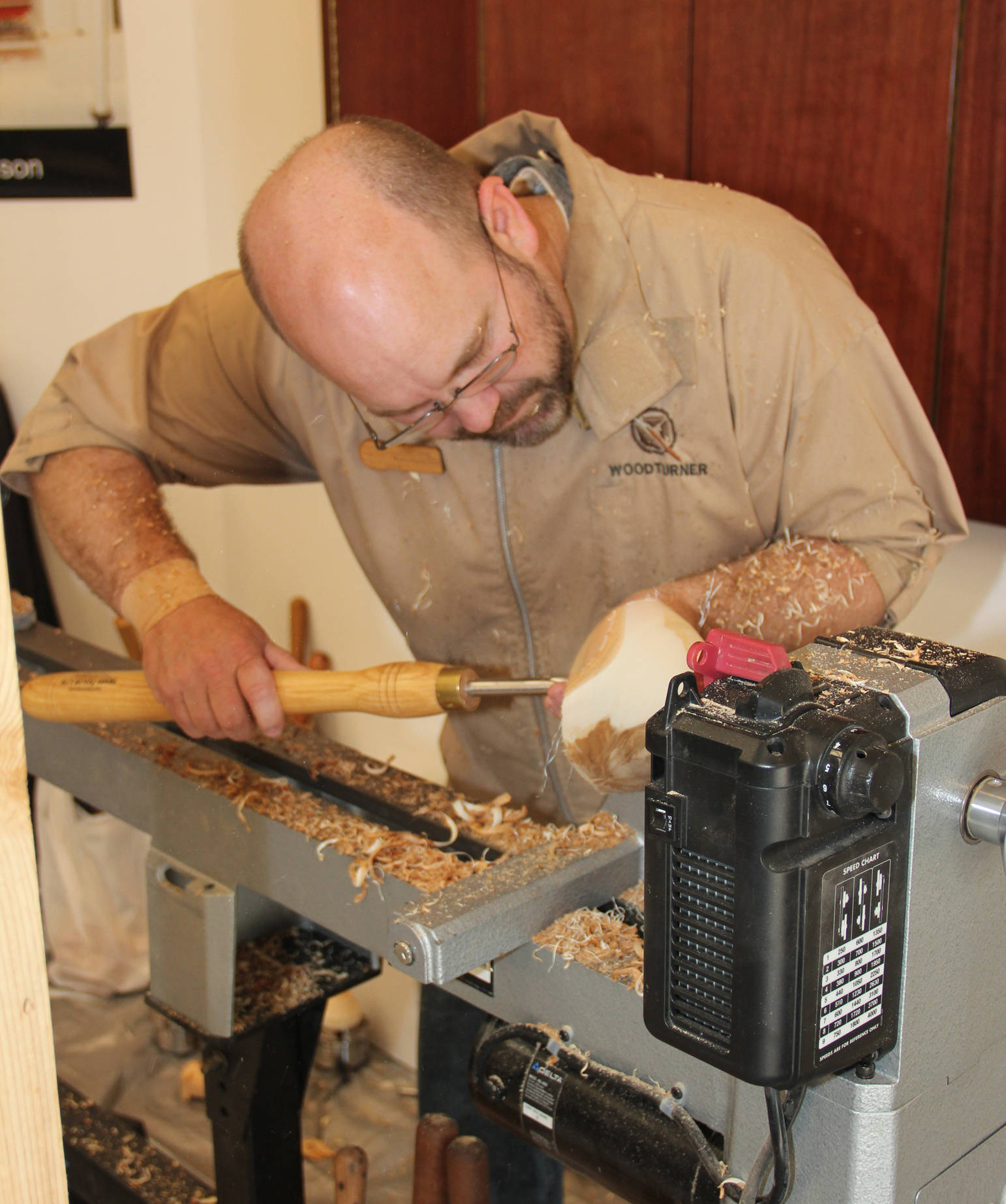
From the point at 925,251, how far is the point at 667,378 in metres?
0.42

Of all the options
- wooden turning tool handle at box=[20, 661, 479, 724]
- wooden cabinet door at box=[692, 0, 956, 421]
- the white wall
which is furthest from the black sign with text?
wooden cabinet door at box=[692, 0, 956, 421]

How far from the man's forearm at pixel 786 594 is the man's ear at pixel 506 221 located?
0.38 m

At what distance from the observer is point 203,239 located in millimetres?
1517

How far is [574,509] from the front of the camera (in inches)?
53.9

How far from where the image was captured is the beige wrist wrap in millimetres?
1271

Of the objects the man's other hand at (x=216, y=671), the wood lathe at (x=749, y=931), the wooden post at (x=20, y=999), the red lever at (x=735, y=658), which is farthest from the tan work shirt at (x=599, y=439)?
the wooden post at (x=20, y=999)

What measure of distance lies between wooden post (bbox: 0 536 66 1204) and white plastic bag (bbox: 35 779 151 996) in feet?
5.61

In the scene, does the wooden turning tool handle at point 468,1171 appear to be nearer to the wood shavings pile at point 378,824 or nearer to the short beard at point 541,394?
the wood shavings pile at point 378,824

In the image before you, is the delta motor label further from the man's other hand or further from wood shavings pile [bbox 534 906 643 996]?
the man's other hand

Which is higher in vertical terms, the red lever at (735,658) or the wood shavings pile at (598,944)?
the red lever at (735,658)

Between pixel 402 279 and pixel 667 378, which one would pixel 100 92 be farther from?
pixel 667 378

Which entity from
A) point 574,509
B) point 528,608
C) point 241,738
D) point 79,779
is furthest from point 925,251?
point 79,779

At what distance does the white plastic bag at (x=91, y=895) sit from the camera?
2.21 m

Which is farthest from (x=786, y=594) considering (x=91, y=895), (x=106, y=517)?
(x=91, y=895)
